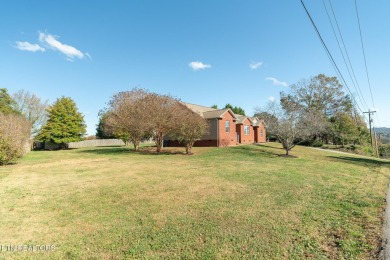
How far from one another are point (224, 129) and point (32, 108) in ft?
119

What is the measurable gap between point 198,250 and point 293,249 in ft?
5.96

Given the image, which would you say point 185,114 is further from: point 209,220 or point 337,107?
point 337,107

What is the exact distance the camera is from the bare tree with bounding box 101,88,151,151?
2320cm

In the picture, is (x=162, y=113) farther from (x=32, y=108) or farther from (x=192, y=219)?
(x=32, y=108)

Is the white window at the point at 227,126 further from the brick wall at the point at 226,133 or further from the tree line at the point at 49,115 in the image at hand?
the tree line at the point at 49,115

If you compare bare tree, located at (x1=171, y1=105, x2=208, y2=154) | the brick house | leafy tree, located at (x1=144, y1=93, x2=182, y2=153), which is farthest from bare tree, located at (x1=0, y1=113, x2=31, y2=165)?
the brick house

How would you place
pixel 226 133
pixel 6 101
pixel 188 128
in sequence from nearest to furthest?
pixel 188 128 → pixel 226 133 → pixel 6 101

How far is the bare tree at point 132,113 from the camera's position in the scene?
23.2 metres

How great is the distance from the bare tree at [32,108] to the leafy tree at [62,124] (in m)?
4.88

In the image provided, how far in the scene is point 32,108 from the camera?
138 feet

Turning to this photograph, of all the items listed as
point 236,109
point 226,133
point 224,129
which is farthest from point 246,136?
point 236,109

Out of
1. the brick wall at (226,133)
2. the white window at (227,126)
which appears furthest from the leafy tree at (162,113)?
the white window at (227,126)

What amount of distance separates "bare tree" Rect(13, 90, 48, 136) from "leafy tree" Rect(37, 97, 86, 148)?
4879 millimetres

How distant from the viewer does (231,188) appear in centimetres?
871
